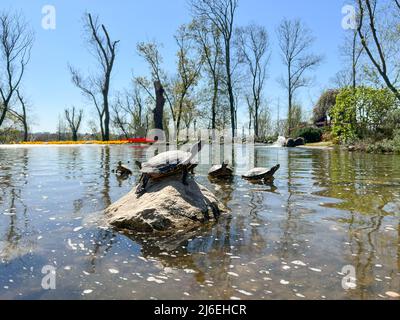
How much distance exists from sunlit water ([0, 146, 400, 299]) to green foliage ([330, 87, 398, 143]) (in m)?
22.2

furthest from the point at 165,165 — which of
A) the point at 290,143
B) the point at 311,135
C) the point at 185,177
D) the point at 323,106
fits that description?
the point at 323,106

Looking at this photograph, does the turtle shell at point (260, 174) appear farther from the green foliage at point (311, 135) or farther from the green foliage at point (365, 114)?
the green foliage at point (311, 135)

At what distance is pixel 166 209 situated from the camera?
4.97 meters

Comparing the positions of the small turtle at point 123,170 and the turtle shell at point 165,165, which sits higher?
the turtle shell at point 165,165

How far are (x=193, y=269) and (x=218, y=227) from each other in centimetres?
154

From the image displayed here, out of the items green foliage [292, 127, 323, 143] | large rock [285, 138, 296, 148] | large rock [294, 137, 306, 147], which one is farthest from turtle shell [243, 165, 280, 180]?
green foliage [292, 127, 323, 143]

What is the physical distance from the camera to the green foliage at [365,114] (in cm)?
2622

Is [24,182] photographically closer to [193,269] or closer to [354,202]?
[193,269]

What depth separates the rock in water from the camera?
473 cm

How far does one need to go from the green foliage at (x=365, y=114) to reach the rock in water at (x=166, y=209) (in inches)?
973

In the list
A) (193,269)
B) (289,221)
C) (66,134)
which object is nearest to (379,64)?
(289,221)

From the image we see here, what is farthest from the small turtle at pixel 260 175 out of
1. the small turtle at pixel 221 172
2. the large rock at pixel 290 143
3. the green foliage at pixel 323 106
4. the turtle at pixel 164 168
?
the green foliage at pixel 323 106

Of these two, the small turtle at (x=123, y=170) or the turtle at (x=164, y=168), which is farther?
the small turtle at (x=123, y=170)
